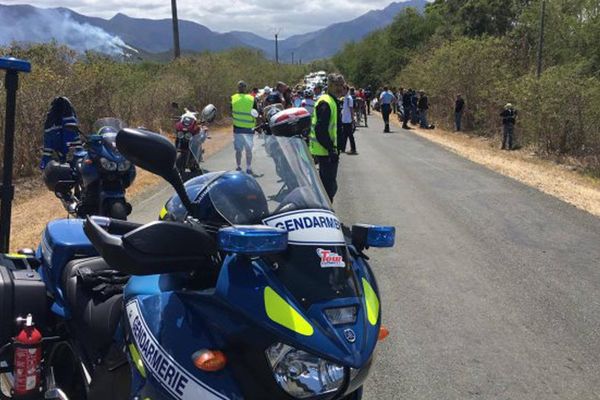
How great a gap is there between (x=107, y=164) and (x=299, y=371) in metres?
4.99

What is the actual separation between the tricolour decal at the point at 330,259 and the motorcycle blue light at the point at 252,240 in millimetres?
151

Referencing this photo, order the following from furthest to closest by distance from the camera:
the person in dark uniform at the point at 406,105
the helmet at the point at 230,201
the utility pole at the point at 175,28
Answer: the utility pole at the point at 175,28
the person in dark uniform at the point at 406,105
the helmet at the point at 230,201

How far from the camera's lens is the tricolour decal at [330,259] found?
2.03 metres

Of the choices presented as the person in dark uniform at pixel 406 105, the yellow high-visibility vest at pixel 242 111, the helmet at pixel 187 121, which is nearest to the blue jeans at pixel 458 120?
the person in dark uniform at pixel 406 105

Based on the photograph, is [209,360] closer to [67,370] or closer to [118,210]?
[67,370]

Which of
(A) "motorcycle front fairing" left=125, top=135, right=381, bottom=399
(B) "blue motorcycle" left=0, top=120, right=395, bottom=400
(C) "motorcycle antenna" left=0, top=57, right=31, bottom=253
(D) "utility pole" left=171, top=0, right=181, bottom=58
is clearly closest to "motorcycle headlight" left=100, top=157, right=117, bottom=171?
(C) "motorcycle antenna" left=0, top=57, right=31, bottom=253

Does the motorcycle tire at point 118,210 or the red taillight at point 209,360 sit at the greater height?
the red taillight at point 209,360

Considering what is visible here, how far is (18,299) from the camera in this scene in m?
2.94

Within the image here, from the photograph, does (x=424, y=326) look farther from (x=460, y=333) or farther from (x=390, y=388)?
(x=390, y=388)

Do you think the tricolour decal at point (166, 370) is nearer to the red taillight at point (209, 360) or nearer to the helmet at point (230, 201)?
the red taillight at point (209, 360)

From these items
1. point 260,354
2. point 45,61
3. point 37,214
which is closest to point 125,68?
point 45,61

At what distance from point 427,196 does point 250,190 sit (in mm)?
8871

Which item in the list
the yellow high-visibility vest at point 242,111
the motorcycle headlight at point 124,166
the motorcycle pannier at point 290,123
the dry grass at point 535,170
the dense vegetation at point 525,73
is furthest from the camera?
the dense vegetation at point 525,73

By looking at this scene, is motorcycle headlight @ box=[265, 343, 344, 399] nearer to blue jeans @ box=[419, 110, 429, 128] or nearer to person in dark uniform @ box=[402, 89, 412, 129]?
person in dark uniform @ box=[402, 89, 412, 129]
